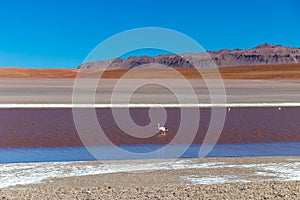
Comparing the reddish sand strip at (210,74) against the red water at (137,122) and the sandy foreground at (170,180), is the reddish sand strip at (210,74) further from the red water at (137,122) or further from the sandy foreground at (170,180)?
the sandy foreground at (170,180)

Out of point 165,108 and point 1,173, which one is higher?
point 165,108

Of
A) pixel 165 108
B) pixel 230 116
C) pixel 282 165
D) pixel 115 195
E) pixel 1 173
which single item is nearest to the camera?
pixel 115 195

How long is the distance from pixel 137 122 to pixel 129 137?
3.89 meters

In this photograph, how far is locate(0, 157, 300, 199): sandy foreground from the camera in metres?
7.58

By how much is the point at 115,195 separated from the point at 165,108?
16894 mm

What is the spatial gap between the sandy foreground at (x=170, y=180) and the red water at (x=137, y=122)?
3.97 m

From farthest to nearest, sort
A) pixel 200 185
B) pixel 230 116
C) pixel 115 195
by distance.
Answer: pixel 230 116
pixel 200 185
pixel 115 195

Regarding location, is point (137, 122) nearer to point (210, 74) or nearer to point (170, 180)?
point (170, 180)

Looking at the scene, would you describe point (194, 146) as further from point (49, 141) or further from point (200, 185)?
point (200, 185)

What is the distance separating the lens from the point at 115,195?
7566mm

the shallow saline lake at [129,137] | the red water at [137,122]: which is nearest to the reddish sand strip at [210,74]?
the red water at [137,122]

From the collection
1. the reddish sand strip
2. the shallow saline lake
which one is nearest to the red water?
the shallow saline lake

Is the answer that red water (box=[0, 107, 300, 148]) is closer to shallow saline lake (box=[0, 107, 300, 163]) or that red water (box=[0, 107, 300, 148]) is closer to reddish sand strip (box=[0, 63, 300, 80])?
shallow saline lake (box=[0, 107, 300, 163])

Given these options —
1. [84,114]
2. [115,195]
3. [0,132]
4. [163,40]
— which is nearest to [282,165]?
[163,40]
